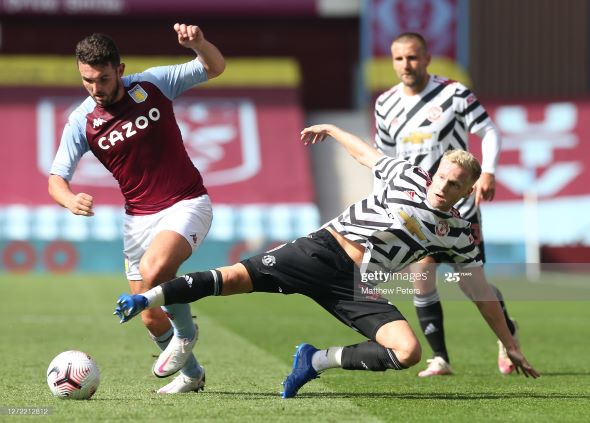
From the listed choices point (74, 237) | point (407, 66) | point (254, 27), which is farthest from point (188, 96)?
point (407, 66)

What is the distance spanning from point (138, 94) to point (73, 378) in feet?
5.99

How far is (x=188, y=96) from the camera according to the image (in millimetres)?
29125

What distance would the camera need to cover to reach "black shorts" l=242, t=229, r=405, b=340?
274 inches

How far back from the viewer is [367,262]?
22.9 ft

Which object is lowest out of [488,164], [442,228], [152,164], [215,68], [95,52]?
[442,228]

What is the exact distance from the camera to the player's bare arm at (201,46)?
7027mm

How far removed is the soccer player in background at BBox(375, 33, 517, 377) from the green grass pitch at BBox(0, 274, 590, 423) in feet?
1.19

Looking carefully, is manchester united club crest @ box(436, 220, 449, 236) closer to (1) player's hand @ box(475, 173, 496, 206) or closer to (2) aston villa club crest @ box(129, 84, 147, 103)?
(1) player's hand @ box(475, 173, 496, 206)

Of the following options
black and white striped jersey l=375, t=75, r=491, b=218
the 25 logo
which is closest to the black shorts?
the 25 logo

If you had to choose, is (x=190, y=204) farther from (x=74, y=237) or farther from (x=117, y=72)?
(x=74, y=237)

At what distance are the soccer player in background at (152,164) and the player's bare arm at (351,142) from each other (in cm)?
72

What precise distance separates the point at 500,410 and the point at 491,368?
98.9 inches

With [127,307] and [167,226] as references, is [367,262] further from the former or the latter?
[127,307]

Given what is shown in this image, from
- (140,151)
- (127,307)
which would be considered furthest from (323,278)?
(140,151)
